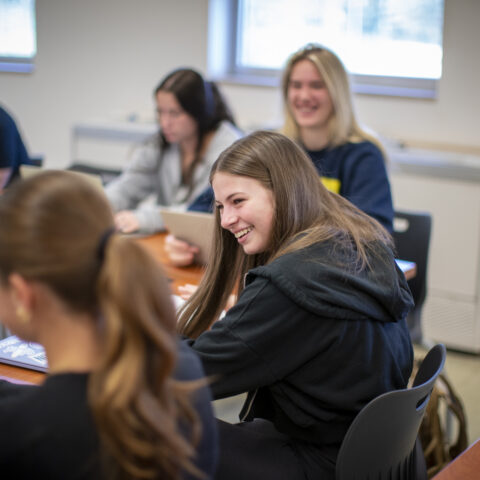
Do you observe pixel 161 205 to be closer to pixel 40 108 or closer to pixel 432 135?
pixel 432 135

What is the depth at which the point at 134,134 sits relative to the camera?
13.4 ft

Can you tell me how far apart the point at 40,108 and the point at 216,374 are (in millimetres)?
3735

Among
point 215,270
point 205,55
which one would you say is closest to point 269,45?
point 205,55

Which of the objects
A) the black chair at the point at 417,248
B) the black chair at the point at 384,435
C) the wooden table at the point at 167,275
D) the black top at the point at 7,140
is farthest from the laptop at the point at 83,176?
the black chair at the point at 417,248

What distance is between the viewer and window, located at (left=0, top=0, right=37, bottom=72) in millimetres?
4711

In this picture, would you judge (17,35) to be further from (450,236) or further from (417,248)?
(417,248)

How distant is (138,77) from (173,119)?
4.74ft

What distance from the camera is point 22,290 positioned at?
85 cm

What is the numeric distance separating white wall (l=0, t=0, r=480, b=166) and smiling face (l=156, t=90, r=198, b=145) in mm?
907

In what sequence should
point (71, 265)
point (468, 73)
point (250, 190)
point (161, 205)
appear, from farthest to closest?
point (468, 73) → point (161, 205) → point (250, 190) → point (71, 265)

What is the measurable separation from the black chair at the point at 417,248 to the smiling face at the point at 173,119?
97cm

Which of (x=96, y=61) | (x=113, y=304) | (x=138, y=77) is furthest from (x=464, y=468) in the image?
(x=96, y=61)

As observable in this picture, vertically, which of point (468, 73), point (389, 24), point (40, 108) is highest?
point (389, 24)

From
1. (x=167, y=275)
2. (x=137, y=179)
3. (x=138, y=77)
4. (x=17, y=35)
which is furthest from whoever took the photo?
(x=17, y=35)
